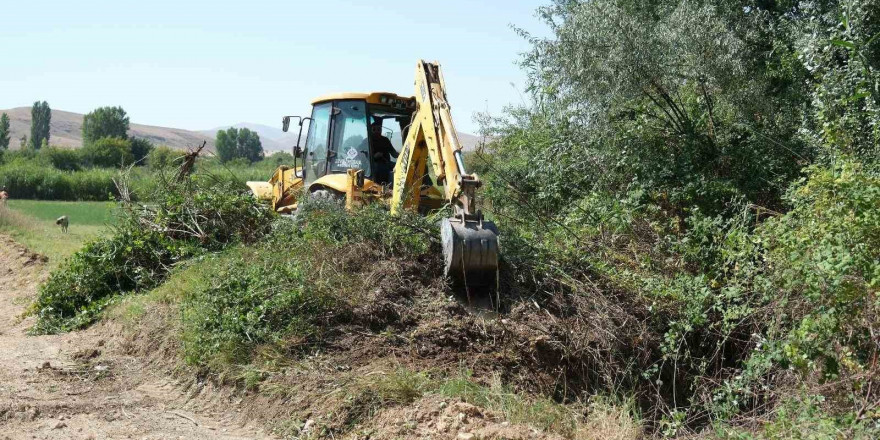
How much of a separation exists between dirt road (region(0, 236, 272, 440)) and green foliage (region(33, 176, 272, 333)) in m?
0.69

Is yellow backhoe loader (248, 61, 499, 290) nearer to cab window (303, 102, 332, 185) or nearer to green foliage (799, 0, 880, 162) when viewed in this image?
cab window (303, 102, 332, 185)

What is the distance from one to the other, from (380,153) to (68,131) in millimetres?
162756

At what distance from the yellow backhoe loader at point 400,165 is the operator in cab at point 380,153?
2 cm

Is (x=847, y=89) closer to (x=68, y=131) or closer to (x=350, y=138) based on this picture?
(x=350, y=138)

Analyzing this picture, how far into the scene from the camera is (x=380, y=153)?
1231 centimetres

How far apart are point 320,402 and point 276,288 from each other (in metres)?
1.84

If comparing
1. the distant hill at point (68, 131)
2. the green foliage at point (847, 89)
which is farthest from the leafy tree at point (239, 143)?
the green foliage at point (847, 89)

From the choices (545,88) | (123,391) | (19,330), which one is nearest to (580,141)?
(545,88)

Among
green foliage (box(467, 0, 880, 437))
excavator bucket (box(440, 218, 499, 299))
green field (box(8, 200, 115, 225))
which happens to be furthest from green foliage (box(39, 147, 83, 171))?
excavator bucket (box(440, 218, 499, 299))

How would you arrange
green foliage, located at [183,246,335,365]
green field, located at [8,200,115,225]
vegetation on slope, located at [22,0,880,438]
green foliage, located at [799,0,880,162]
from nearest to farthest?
vegetation on slope, located at [22,0,880,438], green foliage, located at [183,246,335,365], green foliage, located at [799,0,880,162], green field, located at [8,200,115,225]

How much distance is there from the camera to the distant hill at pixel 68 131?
14388 centimetres

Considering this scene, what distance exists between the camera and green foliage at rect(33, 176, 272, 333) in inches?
437

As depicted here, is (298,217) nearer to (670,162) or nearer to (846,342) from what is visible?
(670,162)

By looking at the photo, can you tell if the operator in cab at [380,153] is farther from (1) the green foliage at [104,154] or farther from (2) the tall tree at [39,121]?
(2) the tall tree at [39,121]
